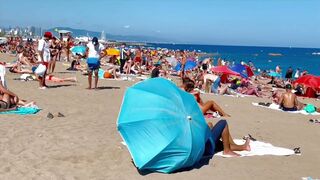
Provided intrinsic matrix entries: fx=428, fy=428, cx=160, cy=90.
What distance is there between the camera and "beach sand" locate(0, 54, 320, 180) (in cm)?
520

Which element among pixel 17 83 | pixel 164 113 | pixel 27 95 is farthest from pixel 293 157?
pixel 17 83

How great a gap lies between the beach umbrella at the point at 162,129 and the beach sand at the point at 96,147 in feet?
0.62

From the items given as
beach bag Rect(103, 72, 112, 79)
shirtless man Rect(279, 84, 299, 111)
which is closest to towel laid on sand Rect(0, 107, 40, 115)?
shirtless man Rect(279, 84, 299, 111)

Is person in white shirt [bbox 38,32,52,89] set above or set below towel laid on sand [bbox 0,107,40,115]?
above

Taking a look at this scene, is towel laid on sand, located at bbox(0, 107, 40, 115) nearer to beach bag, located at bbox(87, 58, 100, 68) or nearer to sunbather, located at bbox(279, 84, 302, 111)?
beach bag, located at bbox(87, 58, 100, 68)

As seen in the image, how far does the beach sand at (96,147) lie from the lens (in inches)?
205

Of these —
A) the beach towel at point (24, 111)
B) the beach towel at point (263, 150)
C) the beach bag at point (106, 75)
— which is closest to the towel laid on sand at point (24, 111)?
the beach towel at point (24, 111)

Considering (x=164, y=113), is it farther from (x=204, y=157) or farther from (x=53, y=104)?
(x=53, y=104)

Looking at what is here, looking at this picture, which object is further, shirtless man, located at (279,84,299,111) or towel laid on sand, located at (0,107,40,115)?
shirtless man, located at (279,84,299,111)

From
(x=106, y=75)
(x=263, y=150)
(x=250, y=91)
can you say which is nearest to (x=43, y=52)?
(x=106, y=75)

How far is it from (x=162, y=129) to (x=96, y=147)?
141cm

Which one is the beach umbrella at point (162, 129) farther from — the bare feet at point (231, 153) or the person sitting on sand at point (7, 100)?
the person sitting on sand at point (7, 100)

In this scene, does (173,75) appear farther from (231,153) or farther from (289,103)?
(231,153)

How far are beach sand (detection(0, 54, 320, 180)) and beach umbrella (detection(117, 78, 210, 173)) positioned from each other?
7.4 inches
